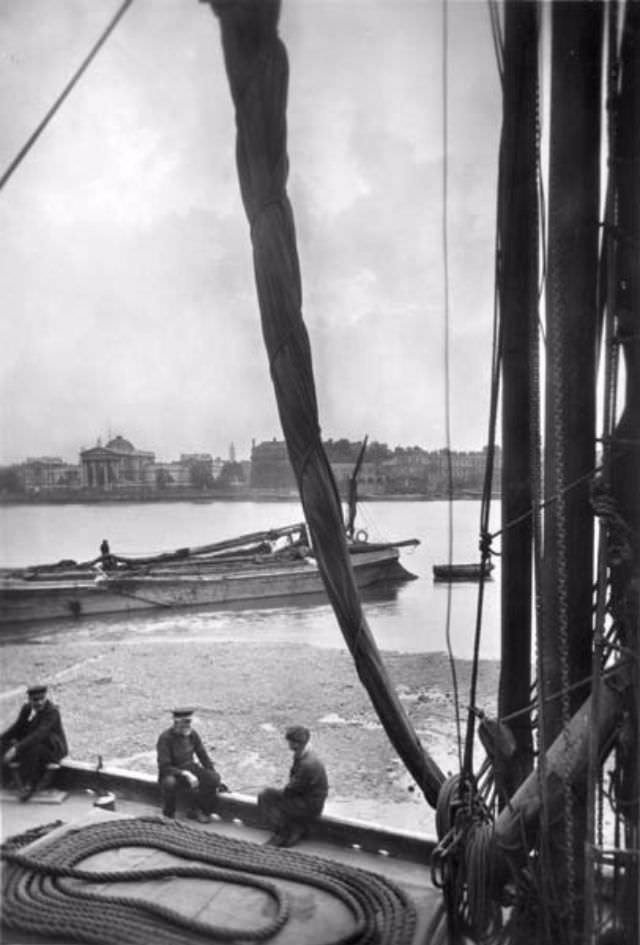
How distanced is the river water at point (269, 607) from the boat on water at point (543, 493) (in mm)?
744

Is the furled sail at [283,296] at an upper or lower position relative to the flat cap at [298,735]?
upper

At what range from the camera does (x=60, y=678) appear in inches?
623

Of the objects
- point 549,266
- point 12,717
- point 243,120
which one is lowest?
point 12,717

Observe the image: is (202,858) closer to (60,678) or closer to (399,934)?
(399,934)

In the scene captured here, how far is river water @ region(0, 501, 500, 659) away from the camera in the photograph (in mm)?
20609

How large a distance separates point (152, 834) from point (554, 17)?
14.0 ft

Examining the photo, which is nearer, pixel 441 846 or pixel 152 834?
pixel 441 846

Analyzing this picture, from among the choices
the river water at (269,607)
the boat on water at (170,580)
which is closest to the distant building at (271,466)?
the river water at (269,607)

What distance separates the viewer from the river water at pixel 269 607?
2061 centimetres

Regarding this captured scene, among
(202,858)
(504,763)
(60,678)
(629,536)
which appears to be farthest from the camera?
(60,678)

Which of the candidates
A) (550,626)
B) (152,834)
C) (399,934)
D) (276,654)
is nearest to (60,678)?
(276,654)

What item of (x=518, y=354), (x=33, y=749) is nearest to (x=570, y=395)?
(x=518, y=354)

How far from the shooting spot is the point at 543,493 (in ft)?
9.41

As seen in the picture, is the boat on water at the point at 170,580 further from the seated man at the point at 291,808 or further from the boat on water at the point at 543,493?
the boat on water at the point at 543,493
